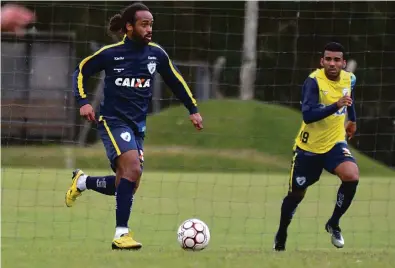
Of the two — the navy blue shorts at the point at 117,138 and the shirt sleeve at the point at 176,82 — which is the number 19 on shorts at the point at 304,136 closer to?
the shirt sleeve at the point at 176,82

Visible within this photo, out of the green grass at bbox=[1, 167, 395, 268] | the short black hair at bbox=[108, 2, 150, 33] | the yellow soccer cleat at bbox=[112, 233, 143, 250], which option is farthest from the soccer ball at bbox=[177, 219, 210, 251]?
the short black hair at bbox=[108, 2, 150, 33]

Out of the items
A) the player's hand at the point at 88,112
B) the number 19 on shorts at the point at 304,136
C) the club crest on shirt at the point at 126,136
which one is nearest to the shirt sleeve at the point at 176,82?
the club crest on shirt at the point at 126,136

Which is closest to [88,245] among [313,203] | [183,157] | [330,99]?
[330,99]

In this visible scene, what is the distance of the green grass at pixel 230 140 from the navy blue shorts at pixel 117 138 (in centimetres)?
1413

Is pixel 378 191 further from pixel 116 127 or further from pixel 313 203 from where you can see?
pixel 116 127

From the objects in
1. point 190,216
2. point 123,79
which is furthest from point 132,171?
point 190,216

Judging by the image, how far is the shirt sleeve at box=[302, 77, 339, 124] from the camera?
9.81 metres

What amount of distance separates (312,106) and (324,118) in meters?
0.17

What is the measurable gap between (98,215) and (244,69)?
10.5 metres

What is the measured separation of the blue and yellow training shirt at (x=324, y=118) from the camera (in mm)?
10102

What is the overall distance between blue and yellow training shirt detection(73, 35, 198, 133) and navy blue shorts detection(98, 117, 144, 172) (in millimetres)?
61

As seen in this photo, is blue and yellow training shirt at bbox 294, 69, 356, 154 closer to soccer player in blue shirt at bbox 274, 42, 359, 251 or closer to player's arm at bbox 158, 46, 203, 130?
soccer player in blue shirt at bbox 274, 42, 359, 251

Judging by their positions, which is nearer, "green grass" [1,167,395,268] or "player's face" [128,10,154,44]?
"green grass" [1,167,395,268]

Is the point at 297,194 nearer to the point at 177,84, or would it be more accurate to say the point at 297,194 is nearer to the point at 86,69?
the point at 177,84
